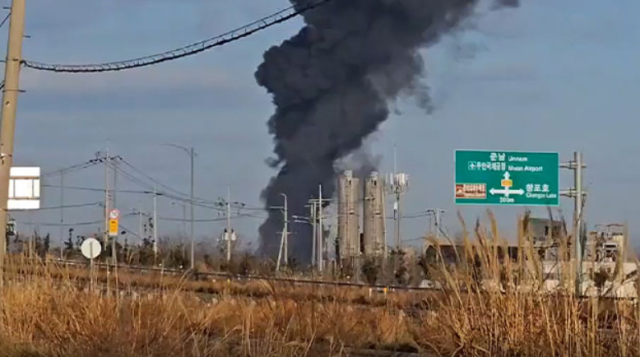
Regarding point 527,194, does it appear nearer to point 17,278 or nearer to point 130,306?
point 17,278

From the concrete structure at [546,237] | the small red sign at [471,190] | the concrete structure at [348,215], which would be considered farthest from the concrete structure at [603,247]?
the concrete structure at [348,215]

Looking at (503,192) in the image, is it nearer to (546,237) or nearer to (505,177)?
(505,177)

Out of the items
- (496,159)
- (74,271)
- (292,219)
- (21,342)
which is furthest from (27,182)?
(292,219)

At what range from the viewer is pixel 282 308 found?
52.9ft

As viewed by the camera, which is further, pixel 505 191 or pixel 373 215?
pixel 373 215

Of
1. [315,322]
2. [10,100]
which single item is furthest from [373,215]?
[315,322]

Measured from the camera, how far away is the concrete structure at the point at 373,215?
248ft

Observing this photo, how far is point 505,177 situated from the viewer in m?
35.5

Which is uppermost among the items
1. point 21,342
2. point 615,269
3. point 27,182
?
point 27,182

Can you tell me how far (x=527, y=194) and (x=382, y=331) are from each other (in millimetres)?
19626

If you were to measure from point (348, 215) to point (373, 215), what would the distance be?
6.54 feet

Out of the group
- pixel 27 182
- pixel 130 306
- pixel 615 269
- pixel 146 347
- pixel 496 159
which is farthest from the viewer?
pixel 496 159

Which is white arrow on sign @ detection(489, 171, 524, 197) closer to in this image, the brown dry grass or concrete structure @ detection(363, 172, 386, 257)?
the brown dry grass

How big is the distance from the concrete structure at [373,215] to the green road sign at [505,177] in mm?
38085
